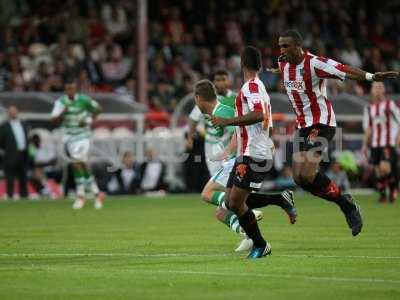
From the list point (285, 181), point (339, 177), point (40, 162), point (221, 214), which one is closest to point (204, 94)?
point (221, 214)

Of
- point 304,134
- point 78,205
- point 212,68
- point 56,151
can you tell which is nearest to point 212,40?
point 212,68

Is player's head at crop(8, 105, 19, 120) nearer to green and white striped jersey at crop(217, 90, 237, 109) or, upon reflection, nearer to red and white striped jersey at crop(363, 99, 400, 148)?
red and white striped jersey at crop(363, 99, 400, 148)

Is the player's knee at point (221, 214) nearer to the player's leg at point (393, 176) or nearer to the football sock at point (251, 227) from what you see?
the football sock at point (251, 227)

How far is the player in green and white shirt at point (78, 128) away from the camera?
79.2 feet

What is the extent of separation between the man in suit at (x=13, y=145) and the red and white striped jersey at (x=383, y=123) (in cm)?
765

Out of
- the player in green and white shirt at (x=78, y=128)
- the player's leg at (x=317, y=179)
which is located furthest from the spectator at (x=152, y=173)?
the player's leg at (x=317, y=179)

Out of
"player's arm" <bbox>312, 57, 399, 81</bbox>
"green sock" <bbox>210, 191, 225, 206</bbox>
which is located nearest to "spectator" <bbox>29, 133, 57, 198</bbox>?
"green sock" <bbox>210, 191, 225, 206</bbox>

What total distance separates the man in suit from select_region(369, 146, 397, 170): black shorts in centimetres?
771

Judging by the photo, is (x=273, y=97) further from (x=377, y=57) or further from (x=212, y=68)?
(x=377, y=57)

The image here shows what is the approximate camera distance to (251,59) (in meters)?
13.4

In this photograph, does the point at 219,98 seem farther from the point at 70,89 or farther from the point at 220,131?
the point at 70,89

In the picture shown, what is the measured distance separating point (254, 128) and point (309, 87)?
62.8 inches

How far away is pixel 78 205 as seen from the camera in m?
24.0

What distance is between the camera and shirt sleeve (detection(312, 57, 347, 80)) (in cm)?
1445
